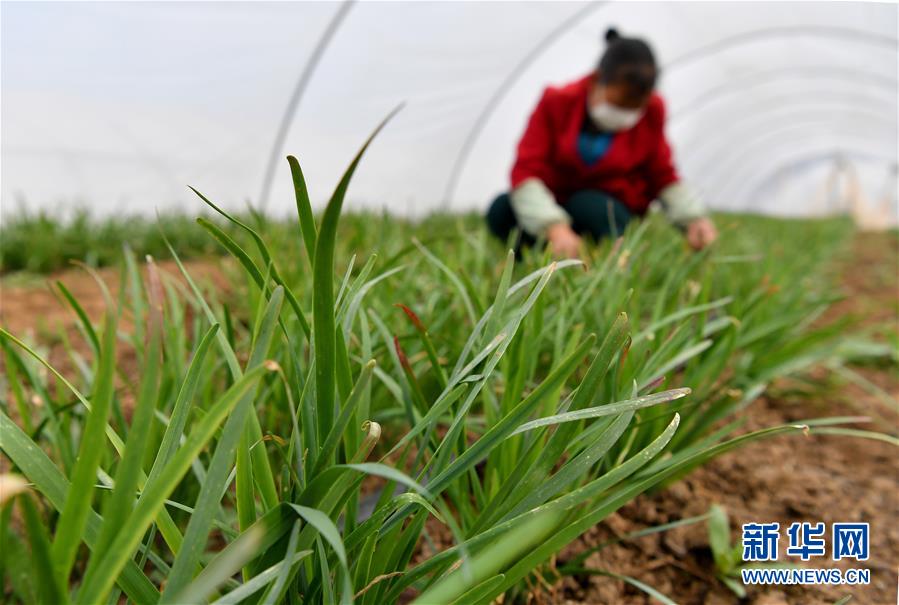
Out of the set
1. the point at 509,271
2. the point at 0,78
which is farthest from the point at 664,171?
the point at 0,78

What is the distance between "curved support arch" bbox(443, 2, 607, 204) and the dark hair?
11.5 feet

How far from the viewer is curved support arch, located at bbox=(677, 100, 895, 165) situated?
9.82 metres

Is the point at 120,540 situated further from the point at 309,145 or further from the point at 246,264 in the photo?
the point at 309,145

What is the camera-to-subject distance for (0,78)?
2.83 m

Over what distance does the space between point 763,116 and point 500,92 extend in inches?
275

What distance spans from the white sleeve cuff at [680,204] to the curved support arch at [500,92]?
3423 millimetres

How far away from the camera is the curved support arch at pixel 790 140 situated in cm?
1219

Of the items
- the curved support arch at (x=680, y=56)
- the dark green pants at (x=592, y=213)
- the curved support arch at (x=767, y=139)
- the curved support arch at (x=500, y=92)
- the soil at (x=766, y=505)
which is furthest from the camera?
the curved support arch at (x=767, y=139)

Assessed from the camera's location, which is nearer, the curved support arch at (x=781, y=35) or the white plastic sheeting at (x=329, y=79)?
the white plastic sheeting at (x=329, y=79)

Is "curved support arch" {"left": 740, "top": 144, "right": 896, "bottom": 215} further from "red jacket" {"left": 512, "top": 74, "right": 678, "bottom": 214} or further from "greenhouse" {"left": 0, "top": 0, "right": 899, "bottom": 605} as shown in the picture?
"red jacket" {"left": 512, "top": 74, "right": 678, "bottom": 214}

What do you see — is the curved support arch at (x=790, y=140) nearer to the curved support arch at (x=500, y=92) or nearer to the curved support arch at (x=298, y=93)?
the curved support arch at (x=500, y=92)

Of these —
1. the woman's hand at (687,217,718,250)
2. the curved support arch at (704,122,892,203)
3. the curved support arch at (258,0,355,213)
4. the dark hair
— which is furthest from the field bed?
the curved support arch at (704,122,892,203)

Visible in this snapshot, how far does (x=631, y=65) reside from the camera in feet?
6.22

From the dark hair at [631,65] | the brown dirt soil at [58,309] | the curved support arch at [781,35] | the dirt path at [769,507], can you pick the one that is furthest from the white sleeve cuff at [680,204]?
the curved support arch at [781,35]
